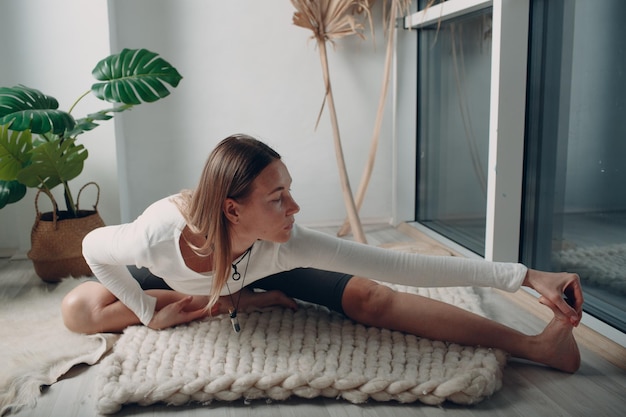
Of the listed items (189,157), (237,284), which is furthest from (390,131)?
(237,284)

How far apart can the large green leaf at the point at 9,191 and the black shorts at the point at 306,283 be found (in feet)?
2.18

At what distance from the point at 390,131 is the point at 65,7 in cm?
163

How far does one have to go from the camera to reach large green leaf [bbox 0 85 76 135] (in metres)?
2.04

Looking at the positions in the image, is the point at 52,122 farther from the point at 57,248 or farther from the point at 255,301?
the point at 255,301

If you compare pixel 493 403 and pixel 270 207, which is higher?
pixel 270 207

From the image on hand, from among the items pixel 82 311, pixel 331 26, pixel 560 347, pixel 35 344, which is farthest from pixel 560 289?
pixel 331 26

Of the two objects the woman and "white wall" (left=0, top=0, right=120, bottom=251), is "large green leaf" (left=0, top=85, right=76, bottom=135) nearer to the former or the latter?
"white wall" (left=0, top=0, right=120, bottom=251)

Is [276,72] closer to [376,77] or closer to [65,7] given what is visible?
[376,77]

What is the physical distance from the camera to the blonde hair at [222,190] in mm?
1432

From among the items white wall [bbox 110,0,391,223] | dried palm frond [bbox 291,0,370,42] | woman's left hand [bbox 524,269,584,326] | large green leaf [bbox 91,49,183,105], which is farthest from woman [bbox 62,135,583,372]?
dried palm frond [bbox 291,0,370,42]

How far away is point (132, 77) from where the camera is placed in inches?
93.2

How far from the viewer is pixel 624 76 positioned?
1.61 meters

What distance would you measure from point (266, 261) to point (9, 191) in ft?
3.80

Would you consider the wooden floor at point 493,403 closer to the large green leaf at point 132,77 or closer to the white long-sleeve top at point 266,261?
the white long-sleeve top at point 266,261
